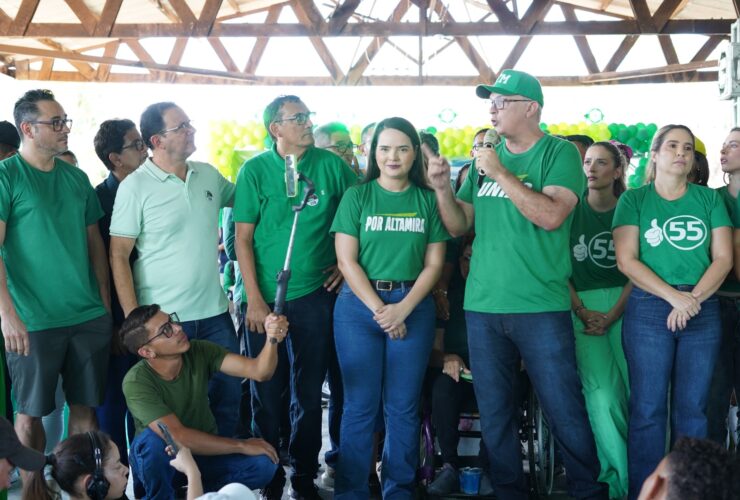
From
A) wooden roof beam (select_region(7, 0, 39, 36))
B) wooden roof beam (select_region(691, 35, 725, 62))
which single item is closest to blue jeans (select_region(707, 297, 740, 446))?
wooden roof beam (select_region(7, 0, 39, 36))

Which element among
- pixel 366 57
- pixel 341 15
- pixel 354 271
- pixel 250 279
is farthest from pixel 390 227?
pixel 366 57

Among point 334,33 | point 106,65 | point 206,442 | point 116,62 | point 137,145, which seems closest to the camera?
point 206,442

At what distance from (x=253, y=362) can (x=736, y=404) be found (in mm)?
2153

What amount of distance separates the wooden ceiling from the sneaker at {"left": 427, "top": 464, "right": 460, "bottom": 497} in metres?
5.50

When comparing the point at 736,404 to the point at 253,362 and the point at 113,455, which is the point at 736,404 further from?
the point at 113,455

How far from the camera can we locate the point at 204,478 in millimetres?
3039

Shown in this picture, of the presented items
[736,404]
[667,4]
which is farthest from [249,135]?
[736,404]

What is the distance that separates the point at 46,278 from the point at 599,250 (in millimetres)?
2285

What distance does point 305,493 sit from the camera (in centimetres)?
346

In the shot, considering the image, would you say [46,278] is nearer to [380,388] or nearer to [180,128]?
[180,128]

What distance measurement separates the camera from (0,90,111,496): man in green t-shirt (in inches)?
122

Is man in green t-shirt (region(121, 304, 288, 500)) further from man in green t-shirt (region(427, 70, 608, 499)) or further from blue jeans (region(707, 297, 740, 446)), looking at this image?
blue jeans (region(707, 297, 740, 446))

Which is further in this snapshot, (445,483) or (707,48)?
(707,48)

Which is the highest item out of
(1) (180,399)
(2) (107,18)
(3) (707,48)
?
(3) (707,48)
